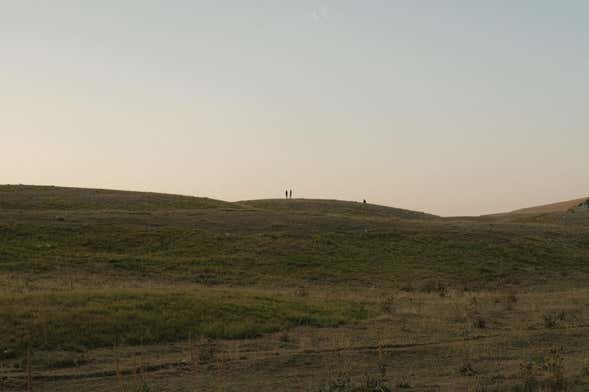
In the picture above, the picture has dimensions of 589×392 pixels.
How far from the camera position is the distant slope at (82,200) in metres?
63.1

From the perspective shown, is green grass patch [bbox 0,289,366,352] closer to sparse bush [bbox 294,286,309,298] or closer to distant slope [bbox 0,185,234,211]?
sparse bush [bbox 294,286,309,298]

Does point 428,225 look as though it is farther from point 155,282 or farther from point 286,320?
point 286,320

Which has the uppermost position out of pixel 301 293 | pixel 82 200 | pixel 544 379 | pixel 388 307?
pixel 82 200

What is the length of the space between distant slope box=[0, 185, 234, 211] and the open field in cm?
846

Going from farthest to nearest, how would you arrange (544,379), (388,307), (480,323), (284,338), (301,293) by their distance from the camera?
(301,293)
(388,307)
(480,323)
(284,338)
(544,379)

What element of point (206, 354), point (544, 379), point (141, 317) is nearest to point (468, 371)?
point (544, 379)

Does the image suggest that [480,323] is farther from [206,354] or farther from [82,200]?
[82,200]

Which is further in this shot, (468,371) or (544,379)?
(468,371)

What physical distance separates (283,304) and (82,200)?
47.9 m

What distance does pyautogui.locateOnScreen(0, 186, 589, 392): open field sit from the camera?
48.0ft

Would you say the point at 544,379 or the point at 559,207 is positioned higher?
the point at 559,207

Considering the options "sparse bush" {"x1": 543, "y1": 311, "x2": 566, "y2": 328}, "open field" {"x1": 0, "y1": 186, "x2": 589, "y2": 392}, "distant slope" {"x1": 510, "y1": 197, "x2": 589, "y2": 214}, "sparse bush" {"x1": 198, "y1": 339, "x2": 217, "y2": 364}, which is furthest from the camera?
"distant slope" {"x1": 510, "y1": 197, "x2": 589, "y2": 214}

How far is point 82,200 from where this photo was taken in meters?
68.1

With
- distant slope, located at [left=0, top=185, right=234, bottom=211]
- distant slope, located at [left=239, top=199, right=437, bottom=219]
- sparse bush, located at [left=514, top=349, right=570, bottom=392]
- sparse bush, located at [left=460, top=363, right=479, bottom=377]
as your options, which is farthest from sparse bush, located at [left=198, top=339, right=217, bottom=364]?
distant slope, located at [left=239, top=199, right=437, bottom=219]
